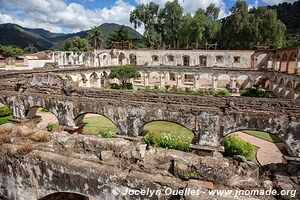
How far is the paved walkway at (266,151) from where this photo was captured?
41.0ft

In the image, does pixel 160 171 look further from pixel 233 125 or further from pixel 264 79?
pixel 264 79

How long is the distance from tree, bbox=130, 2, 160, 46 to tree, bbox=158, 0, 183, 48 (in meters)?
1.57

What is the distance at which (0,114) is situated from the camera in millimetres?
18500

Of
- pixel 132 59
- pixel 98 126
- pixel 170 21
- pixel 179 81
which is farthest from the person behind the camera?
pixel 170 21

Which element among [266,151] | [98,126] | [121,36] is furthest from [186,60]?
[266,151]

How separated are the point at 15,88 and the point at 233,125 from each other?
12.4 m

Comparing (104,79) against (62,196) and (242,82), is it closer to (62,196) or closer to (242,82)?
(242,82)

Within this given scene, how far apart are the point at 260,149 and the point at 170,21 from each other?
123 ft

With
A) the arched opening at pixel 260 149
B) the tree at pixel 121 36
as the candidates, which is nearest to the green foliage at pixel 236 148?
the arched opening at pixel 260 149

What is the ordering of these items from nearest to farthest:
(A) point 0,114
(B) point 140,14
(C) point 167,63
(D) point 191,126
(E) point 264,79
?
(D) point 191,126 → (A) point 0,114 → (E) point 264,79 → (C) point 167,63 → (B) point 140,14

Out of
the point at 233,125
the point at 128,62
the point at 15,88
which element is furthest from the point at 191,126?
the point at 128,62

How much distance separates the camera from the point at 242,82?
34125mm

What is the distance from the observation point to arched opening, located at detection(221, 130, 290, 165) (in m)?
12.1

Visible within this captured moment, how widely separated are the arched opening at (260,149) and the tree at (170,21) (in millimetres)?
32567
